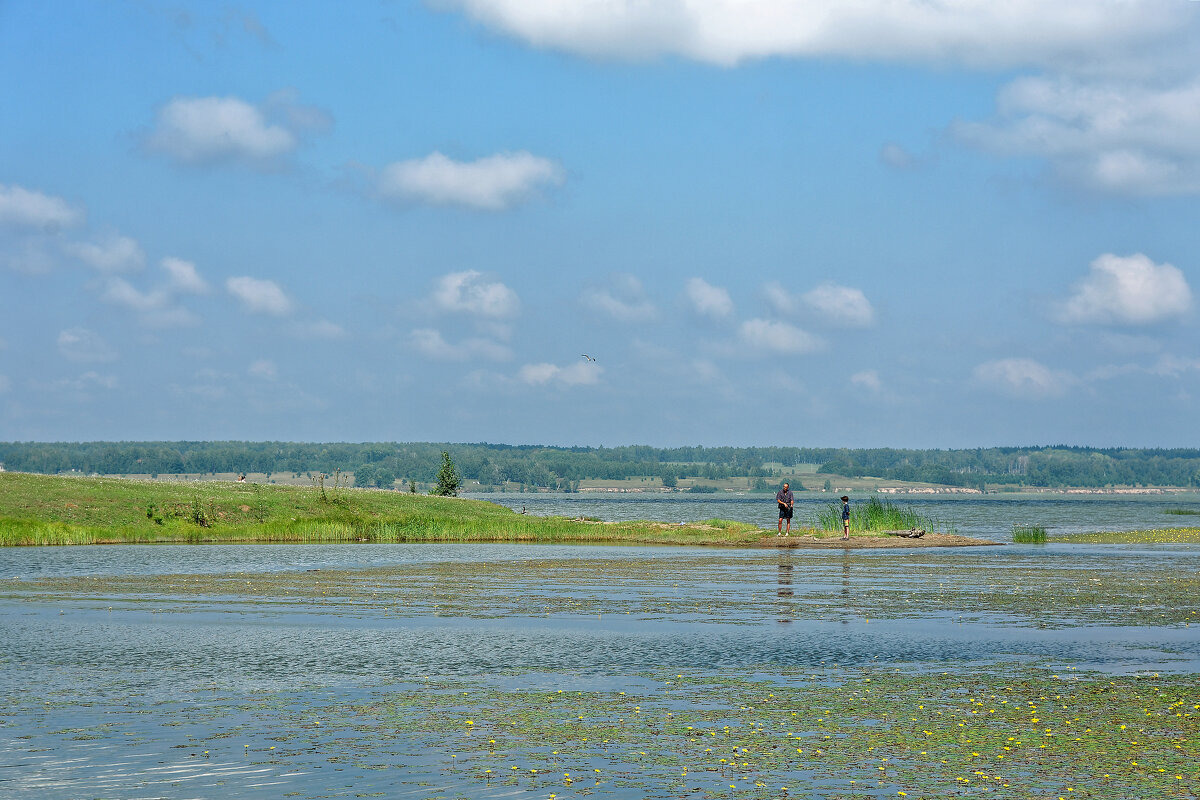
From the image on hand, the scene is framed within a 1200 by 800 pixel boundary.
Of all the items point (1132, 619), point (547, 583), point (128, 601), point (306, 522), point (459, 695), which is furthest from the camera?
point (306, 522)

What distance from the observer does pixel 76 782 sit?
14.9 m

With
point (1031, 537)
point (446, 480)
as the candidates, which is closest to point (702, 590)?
point (1031, 537)

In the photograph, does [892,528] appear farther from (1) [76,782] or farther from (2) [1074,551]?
(1) [76,782]

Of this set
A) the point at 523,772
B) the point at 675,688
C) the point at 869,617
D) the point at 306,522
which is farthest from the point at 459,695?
the point at 306,522

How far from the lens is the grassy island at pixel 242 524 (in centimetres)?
7426

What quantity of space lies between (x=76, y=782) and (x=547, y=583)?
98.5 feet

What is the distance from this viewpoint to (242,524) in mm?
87688

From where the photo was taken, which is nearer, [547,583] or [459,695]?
[459,695]

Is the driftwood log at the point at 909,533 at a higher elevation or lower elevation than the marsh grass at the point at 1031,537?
higher

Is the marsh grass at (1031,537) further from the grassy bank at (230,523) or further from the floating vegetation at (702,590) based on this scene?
the floating vegetation at (702,590)

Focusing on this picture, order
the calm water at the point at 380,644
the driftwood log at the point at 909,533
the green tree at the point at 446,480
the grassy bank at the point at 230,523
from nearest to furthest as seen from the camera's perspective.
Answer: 1. the calm water at the point at 380,644
2. the driftwood log at the point at 909,533
3. the grassy bank at the point at 230,523
4. the green tree at the point at 446,480

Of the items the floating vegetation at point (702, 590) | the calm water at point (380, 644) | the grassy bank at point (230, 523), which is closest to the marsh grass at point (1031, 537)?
the grassy bank at point (230, 523)

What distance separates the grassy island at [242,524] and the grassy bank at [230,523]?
0.21 feet

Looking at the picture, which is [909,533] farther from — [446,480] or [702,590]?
[446,480]
